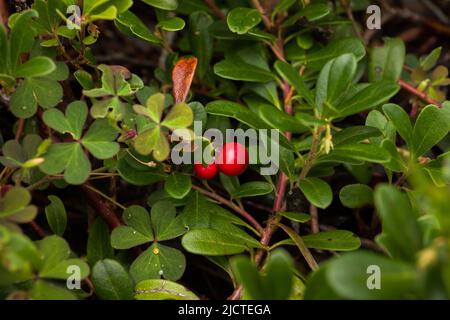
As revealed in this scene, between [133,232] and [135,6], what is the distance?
1.08 m

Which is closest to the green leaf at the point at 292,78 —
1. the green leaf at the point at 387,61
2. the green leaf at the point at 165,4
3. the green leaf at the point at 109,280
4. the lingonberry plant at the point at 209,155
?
the lingonberry plant at the point at 209,155

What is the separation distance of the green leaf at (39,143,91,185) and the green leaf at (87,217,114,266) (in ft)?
0.80

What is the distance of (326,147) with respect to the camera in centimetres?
128

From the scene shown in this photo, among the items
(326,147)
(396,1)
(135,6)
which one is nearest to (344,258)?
(326,147)

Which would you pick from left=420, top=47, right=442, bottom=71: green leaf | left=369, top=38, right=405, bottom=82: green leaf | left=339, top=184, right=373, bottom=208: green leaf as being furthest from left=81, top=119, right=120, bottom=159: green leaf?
left=420, top=47, right=442, bottom=71: green leaf

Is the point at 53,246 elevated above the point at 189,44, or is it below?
below

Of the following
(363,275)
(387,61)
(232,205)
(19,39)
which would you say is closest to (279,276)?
(363,275)

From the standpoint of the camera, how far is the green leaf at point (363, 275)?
866mm

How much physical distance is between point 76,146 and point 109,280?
0.31m

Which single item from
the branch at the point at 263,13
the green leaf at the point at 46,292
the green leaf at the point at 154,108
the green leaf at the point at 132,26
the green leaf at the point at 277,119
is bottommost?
the green leaf at the point at 46,292

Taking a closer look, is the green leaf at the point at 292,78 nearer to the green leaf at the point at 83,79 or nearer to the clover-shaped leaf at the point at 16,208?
the green leaf at the point at 83,79

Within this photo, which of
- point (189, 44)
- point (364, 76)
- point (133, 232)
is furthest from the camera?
point (364, 76)

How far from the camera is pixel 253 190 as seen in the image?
1499mm

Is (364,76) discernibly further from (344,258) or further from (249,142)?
(344,258)
